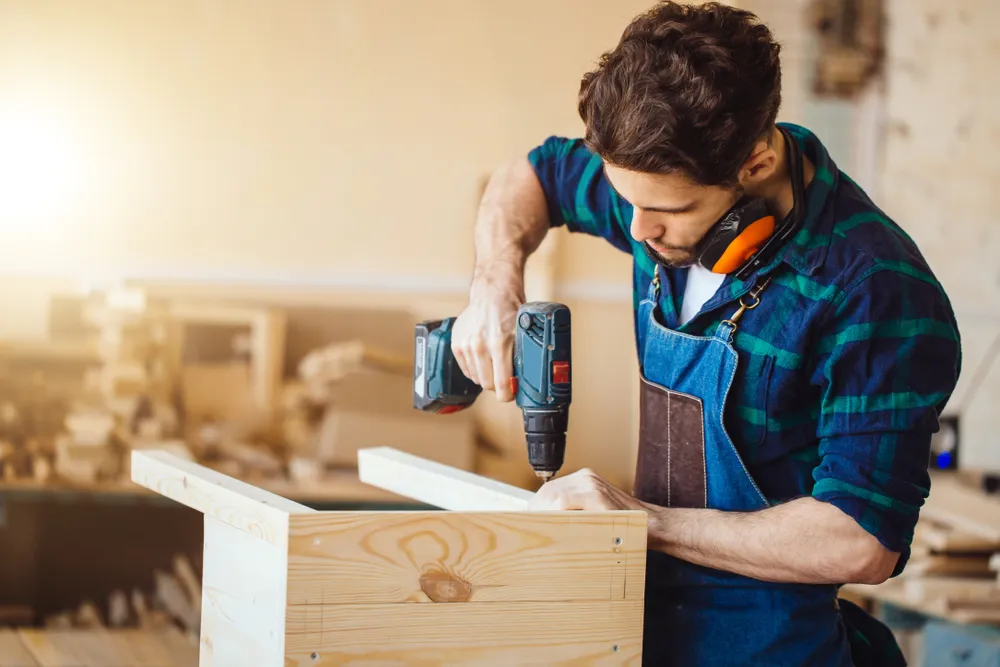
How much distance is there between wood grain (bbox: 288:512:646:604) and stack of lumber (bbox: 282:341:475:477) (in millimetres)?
2497

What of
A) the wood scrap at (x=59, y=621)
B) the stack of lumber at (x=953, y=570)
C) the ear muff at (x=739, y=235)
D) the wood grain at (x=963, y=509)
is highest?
the ear muff at (x=739, y=235)

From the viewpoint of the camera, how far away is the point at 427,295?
448cm

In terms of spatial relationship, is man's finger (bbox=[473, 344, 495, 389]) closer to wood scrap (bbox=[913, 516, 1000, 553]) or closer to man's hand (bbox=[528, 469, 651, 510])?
man's hand (bbox=[528, 469, 651, 510])

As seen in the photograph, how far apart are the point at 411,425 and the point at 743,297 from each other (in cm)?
247

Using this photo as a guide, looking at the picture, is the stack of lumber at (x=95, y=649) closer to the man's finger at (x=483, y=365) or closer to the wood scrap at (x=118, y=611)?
the wood scrap at (x=118, y=611)

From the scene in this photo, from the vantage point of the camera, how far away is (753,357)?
4.86 feet

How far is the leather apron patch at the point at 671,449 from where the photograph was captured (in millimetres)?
1569

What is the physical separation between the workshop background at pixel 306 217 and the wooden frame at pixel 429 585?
252 cm

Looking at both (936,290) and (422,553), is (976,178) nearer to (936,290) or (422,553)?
(936,290)

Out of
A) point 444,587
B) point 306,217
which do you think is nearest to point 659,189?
point 444,587

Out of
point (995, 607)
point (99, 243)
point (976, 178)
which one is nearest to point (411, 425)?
point (99, 243)

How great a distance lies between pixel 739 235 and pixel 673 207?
102 millimetres

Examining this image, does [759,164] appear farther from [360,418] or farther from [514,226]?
[360,418]

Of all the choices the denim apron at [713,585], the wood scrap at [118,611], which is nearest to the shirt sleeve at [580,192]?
the denim apron at [713,585]
